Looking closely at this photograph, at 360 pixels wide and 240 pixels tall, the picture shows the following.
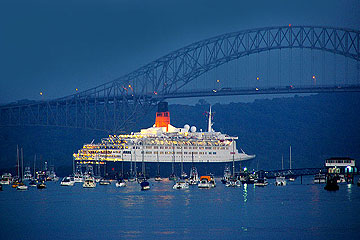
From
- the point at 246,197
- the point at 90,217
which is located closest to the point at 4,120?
the point at 246,197

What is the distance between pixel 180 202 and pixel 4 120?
255 ft

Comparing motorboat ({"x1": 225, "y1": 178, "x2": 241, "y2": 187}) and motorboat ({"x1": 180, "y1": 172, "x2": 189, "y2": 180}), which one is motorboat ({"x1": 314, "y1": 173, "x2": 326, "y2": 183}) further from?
motorboat ({"x1": 180, "y1": 172, "x2": 189, "y2": 180})

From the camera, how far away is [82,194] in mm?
97438

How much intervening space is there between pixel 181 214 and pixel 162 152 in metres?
64.9

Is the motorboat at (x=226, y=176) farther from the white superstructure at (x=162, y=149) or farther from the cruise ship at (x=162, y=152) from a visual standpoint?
the white superstructure at (x=162, y=149)

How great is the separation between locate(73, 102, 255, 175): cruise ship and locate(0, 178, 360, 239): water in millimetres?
34906

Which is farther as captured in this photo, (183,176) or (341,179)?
(183,176)

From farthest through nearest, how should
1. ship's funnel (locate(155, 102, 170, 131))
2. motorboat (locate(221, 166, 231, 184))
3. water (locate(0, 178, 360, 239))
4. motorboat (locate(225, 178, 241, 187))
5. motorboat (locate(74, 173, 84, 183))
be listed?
ship's funnel (locate(155, 102, 170, 131))
motorboat (locate(74, 173, 84, 183))
motorboat (locate(221, 166, 231, 184))
motorboat (locate(225, 178, 241, 187))
water (locate(0, 178, 360, 239))

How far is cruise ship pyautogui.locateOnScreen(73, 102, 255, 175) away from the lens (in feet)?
445

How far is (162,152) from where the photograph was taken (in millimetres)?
137000

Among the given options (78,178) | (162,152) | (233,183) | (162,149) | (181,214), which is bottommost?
(181,214)

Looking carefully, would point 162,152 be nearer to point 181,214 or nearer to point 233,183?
point 233,183

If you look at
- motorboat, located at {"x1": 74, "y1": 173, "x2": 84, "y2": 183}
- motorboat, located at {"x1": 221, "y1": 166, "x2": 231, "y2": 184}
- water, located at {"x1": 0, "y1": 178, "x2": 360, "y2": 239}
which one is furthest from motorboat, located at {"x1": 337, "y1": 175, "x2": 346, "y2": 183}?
motorboat, located at {"x1": 74, "y1": 173, "x2": 84, "y2": 183}

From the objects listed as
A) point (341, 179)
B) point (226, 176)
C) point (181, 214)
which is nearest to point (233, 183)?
point (226, 176)
